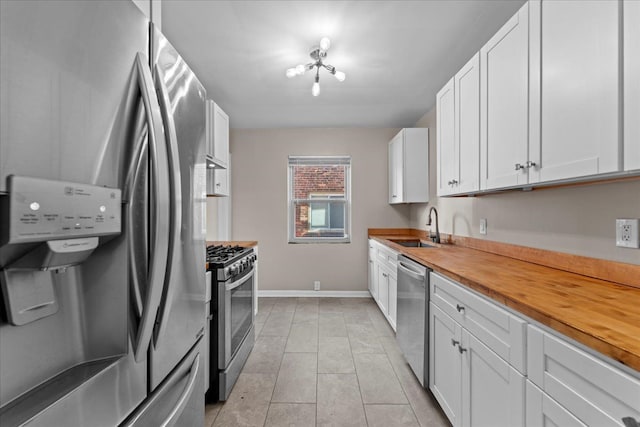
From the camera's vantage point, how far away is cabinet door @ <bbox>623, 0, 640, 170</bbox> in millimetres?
989

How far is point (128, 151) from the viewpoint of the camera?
0.72 m

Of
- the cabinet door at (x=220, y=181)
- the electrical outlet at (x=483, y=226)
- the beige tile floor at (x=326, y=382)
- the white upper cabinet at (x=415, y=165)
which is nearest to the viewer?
the beige tile floor at (x=326, y=382)

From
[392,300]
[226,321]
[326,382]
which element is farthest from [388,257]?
[226,321]

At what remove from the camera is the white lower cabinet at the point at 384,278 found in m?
3.01

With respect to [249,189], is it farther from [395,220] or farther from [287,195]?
[395,220]

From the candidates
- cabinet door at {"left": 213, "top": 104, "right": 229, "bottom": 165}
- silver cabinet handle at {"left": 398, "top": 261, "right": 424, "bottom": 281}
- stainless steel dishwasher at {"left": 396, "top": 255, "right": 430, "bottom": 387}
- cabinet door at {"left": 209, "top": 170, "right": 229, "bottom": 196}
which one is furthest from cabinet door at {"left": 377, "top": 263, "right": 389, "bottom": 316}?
cabinet door at {"left": 213, "top": 104, "right": 229, "bottom": 165}

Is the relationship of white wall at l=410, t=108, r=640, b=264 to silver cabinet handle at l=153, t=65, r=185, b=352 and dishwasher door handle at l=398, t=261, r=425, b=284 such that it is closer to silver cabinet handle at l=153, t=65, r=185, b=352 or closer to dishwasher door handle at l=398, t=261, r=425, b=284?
dishwasher door handle at l=398, t=261, r=425, b=284

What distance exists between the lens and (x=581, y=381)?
82 cm

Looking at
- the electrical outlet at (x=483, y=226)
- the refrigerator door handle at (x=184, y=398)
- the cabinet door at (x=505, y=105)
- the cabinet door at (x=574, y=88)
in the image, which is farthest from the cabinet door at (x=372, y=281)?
the refrigerator door handle at (x=184, y=398)

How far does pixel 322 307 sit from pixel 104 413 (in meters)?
3.48

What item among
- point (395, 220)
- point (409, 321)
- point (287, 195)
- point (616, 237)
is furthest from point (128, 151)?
point (395, 220)

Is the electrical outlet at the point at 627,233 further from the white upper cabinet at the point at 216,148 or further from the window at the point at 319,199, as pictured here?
the window at the point at 319,199

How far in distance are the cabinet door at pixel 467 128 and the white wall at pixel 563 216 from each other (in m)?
0.36

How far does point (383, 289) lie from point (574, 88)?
2681mm
